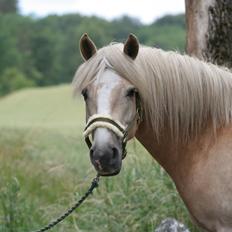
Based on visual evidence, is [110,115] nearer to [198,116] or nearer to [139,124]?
[139,124]

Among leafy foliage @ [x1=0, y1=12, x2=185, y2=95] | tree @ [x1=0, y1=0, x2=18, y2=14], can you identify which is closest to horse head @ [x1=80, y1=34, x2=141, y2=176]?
leafy foliage @ [x1=0, y1=12, x2=185, y2=95]

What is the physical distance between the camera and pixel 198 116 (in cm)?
419

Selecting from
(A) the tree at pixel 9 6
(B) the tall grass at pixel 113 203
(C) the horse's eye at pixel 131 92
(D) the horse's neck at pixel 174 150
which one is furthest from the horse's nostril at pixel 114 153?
(A) the tree at pixel 9 6

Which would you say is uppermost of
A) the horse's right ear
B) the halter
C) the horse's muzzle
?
the horse's right ear

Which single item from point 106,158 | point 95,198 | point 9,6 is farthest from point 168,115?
point 9,6

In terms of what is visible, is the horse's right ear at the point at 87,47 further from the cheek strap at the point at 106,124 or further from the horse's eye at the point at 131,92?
the cheek strap at the point at 106,124

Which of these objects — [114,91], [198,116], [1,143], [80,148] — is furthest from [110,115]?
[80,148]

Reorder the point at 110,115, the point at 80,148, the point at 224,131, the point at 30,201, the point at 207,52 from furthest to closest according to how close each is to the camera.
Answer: the point at 80,148 < the point at 30,201 < the point at 207,52 < the point at 224,131 < the point at 110,115

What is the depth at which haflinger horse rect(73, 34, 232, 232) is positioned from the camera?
382cm

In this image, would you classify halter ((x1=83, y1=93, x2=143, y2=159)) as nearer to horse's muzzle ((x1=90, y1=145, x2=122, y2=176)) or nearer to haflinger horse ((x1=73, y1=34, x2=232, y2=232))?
haflinger horse ((x1=73, y1=34, x2=232, y2=232))

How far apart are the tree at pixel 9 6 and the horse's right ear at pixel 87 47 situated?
113002 millimetres

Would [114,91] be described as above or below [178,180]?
above

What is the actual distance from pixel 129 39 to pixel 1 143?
8825mm

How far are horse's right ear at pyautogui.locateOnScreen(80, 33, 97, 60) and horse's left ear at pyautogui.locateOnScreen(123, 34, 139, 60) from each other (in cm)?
23
